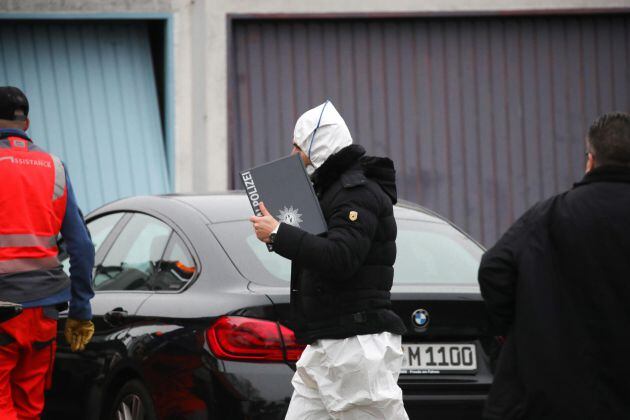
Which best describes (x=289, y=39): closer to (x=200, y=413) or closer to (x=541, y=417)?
(x=200, y=413)

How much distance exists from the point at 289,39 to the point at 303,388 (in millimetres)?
8570

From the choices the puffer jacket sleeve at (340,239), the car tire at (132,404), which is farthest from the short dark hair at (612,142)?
the car tire at (132,404)

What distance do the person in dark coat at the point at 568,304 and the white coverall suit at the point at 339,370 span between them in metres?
0.77

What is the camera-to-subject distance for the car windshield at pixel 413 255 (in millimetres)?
5809

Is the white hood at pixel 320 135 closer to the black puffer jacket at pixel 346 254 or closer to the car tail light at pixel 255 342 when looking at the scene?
the black puffer jacket at pixel 346 254

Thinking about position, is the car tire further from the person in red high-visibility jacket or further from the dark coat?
the dark coat

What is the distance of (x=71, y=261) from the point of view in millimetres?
5965

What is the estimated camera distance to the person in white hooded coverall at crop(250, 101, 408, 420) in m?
4.77

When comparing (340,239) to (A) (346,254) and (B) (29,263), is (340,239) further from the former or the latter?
(B) (29,263)

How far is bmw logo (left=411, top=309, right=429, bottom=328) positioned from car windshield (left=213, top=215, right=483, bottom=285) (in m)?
0.30

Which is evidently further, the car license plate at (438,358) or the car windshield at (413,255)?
the car windshield at (413,255)

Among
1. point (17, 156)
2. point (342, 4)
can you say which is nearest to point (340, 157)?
point (17, 156)

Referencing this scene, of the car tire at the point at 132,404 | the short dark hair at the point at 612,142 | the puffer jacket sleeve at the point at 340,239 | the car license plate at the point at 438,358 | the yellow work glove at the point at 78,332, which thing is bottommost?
the car tire at the point at 132,404

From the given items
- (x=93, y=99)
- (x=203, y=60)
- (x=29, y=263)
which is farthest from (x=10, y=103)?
(x=93, y=99)
